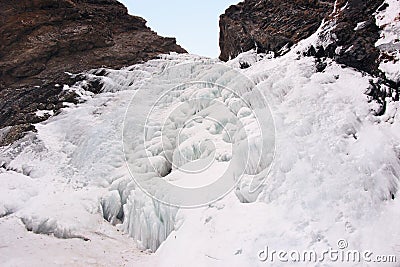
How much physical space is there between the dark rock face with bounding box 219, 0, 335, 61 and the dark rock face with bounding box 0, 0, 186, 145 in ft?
15.0

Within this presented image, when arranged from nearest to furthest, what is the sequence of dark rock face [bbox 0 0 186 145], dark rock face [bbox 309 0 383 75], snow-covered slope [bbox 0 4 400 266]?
snow-covered slope [bbox 0 4 400 266]
dark rock face [bbox 309 0 383 75]
dark rock face [bbox 0 0 186 145]

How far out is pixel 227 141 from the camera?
8.38 m

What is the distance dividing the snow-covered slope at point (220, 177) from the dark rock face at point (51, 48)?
3707mm

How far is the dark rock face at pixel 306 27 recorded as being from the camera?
910 cm

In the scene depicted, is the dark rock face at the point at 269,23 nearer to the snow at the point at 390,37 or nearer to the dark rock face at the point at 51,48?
A: the snow at the point at 390,37

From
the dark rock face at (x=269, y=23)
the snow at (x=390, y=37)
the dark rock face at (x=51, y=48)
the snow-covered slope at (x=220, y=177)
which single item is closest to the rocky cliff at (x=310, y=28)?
the dark rock face at (x=269, y=23)

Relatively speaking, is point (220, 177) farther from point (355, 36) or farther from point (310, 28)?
point (310, 28)

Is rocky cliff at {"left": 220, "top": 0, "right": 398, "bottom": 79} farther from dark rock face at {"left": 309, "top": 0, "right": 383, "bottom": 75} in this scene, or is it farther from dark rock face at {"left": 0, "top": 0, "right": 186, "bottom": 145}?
dark rock face at {"left": 0, "top": 0, "right": 186, "bottom": 145}

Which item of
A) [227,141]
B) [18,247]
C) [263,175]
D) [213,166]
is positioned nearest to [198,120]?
[227,141]

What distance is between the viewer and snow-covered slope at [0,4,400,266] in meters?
5.73

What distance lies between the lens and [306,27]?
11.7 meters

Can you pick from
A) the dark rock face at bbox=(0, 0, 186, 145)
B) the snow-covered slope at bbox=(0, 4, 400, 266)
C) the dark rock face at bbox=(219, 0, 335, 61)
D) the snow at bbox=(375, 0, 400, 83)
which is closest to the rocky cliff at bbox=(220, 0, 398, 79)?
the dark rock face at bbox=(219, 0, 335, 61)

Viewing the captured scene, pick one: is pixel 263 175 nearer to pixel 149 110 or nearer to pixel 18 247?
pixel 18 247

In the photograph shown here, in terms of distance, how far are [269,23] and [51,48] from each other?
33.4 ft
